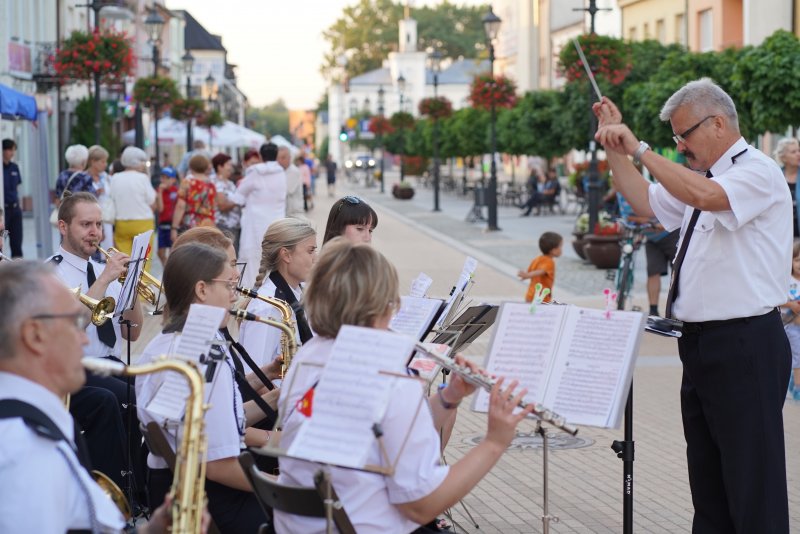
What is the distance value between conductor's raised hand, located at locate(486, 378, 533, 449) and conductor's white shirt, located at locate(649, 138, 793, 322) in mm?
1588

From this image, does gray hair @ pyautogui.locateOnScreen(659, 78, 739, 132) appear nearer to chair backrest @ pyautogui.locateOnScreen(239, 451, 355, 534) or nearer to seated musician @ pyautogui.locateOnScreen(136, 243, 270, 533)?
seated musician @ pyautogui.locateOnScreen(136, 243, 270, 533)

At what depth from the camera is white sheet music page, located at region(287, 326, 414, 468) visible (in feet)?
10.3

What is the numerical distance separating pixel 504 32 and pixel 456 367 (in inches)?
2927

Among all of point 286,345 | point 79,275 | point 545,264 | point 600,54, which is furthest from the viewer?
point 600,54

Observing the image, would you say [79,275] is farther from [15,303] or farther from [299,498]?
[15,303]

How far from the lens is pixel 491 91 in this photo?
99.5 ft

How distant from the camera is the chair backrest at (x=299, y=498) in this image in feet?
11.5

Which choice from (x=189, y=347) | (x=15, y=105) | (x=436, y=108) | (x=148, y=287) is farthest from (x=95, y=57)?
(x=436, y=108)

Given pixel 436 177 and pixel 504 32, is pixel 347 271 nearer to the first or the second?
pixel 436 177

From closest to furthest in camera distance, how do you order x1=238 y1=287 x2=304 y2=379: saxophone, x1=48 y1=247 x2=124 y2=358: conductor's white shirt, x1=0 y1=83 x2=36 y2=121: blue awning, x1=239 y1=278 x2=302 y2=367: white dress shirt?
x1=238 y1=287 x2=304 y2=379: saxophone < x1=239 y1=278 x2=302 y2=367: white dress shirt < x1=48 y1=247 x2=124 y2=358: conductor's white shirt < x1=0 y1=83 x2=36 y2=121: blue awning

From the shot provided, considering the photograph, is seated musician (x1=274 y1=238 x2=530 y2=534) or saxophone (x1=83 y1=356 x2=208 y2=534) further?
seated musician (x1=274 y1=238 x2=530 y2=534)

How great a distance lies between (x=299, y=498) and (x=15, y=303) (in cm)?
104

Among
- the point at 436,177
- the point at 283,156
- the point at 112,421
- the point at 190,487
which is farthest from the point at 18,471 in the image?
the point at 436,177

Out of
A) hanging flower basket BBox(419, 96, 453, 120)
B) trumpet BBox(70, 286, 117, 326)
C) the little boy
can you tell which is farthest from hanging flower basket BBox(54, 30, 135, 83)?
hanging flower basket BBox(419, 96, 453, 120)
